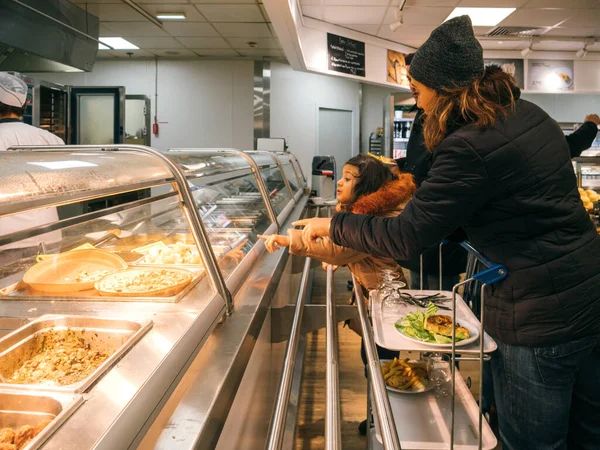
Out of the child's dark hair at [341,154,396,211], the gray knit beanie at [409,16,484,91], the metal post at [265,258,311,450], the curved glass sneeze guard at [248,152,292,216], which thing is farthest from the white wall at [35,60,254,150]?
the gray knit beanie at [409,16,484,91]

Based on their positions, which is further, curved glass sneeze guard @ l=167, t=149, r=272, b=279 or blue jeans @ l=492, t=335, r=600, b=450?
curved glass sneeze guard @ l=167, t=149, r=272, b=279

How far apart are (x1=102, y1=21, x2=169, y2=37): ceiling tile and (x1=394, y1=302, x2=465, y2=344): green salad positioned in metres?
6.10

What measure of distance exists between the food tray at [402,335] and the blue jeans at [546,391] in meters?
0.09

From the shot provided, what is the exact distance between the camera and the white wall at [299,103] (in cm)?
998

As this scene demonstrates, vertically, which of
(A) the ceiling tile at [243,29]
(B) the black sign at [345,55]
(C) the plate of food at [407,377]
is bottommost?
(C) the plate of food at [407,377]

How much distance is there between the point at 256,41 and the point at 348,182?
582 cm

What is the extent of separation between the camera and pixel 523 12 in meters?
6.79

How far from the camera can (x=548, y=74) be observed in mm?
9117

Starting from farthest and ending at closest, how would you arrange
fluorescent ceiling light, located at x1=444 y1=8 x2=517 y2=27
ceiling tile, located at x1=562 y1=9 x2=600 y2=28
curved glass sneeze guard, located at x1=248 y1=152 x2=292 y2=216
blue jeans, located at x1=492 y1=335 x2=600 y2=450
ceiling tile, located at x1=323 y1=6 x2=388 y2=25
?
ceiling tile, located at x1=562 y1=9 x2=600 y2=28 → fluorescent ceiling light, located at x1=444 y1=8 x2=517 y2=27 → ceiling tile, located at x1=323 y1=6 x2=388 y2=25 → curved glass sneeze guard, located at x1=248 y1=152 x2=292 y2=216 → blue jeans, located at x1=492 y1=335 x2=600 y2=450

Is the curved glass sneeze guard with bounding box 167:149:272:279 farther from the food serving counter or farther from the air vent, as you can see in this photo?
the air vent

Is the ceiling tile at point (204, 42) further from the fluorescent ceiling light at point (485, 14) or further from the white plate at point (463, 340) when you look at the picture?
the white plate at point (463, 340)

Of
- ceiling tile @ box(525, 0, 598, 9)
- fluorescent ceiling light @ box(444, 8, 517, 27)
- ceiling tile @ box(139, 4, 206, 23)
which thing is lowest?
ceiling tile @ box(139, 4, 206, 23)

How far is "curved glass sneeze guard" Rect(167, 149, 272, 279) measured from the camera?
95.4 inches

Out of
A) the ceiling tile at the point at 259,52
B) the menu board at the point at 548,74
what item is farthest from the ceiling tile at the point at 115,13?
the menu board at the point at 548,74
